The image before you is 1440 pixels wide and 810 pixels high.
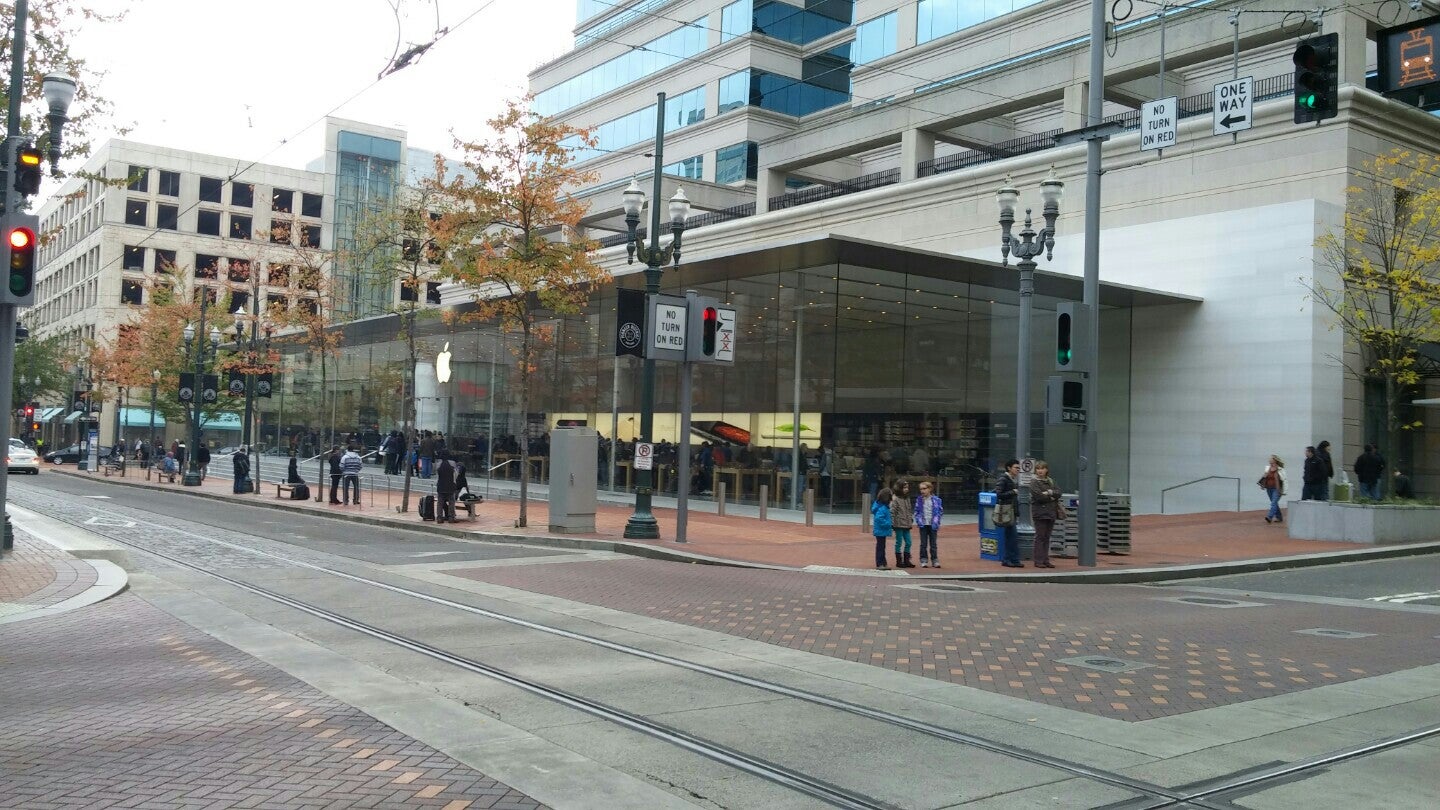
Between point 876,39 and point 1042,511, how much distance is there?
1256 inches

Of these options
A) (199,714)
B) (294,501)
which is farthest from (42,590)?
(294,501)

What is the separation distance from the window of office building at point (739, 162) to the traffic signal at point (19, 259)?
37.4 m

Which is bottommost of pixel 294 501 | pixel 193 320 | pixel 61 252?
pixel 294 501

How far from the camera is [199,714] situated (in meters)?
7.74

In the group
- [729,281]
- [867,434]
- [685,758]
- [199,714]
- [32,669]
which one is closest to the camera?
[685,758]

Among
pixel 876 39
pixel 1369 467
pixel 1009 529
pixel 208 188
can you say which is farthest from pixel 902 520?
pixel 208 188

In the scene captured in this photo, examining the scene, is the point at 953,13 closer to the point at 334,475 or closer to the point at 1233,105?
the point at 1233,105

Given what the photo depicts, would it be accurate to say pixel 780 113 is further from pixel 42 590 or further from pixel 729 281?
pixel 42 590

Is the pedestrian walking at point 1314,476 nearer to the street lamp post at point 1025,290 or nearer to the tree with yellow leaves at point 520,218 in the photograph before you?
the street lamp post at point 1025,290

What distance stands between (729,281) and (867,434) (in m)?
6.37

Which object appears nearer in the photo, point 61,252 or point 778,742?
point 778,742

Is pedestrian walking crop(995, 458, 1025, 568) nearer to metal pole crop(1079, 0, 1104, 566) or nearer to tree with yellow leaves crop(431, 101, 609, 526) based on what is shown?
metal pole crop(1079, 0, 1104, 566)

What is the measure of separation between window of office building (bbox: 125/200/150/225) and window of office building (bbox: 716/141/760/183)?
48.6m

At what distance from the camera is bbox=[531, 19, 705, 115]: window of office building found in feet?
172
